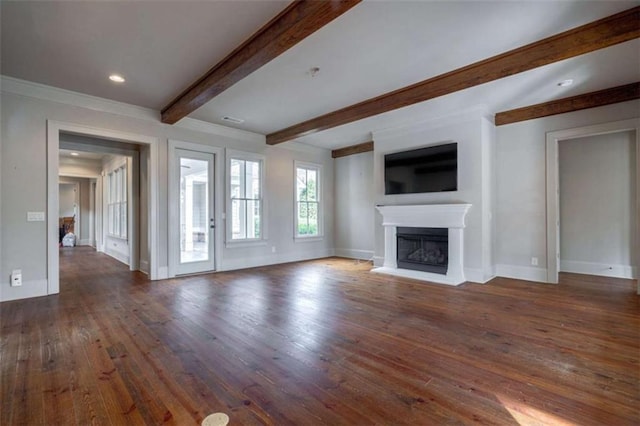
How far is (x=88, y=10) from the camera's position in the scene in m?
2.43

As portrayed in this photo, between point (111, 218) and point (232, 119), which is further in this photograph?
point (111, 218)

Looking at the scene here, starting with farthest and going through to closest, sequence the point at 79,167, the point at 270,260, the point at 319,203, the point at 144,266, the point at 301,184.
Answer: the point at 79,167
the point at 319,203
the point at 301,184
the point at 270,260
the point at 144,266

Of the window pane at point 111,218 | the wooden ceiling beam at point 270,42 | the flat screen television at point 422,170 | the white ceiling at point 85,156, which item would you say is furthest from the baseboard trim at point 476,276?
the white ceiling at point 85,156

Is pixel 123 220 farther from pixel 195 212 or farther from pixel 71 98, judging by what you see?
pixel 71 98

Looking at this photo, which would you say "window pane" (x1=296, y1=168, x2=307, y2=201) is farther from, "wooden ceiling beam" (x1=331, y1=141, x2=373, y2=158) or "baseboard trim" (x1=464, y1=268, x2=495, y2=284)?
"baseboard trim" (x1=464, y1=268, x2=495, y2=284)

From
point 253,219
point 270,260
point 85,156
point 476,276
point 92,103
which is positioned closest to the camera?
point 92,103

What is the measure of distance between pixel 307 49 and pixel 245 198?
3.69 meters

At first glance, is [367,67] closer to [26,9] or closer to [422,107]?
[422,107]

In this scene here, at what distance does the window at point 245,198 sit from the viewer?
19.4 ft

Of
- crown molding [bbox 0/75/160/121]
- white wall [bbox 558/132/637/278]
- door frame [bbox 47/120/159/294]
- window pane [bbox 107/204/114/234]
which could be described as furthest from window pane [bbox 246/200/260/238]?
white wall [bbox 558/132/637/278]

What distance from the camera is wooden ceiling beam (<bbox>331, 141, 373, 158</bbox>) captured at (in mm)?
6926

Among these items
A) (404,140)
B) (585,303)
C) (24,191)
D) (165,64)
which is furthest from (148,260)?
(585,303)

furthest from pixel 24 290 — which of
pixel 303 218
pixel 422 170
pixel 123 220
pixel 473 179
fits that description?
pixel 473 179

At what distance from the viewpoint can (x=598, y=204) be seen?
498cm
